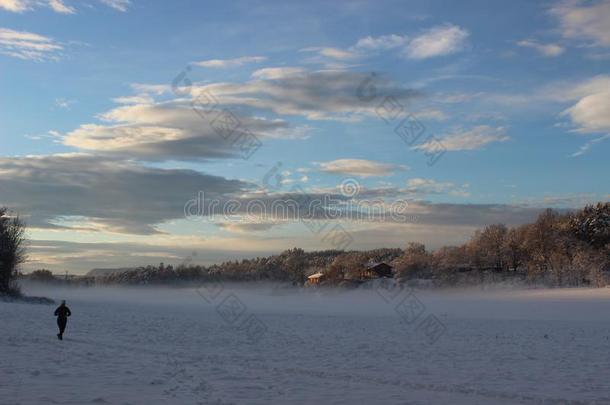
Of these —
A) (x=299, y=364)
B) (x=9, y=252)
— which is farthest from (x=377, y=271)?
(x=299, y=364)

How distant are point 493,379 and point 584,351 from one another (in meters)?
8.71

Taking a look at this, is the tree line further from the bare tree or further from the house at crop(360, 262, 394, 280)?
the bare tree

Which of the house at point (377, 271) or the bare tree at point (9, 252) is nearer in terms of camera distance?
the bare tree at point (9, 252)

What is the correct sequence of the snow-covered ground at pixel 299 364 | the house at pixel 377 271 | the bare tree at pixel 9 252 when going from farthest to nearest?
the house at pixel 377 271 → the bare tree at pixel 9 252 → the snow-covered ground at pixel 299 364

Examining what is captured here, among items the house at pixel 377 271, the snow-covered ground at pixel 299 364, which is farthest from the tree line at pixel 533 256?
the snow-covered ground at pixel 299 364

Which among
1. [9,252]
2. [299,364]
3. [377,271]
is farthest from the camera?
[377,271]

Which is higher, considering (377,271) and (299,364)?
(377,271)

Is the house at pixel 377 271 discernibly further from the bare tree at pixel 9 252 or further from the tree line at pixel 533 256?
the bare tree at pixel 9 252

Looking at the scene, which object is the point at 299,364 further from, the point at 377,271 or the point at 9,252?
the point at 377,271

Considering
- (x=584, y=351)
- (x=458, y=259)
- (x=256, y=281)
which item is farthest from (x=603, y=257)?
(x=256, y=281)

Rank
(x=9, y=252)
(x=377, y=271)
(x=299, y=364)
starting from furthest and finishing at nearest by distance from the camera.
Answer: (x=377, y=271) < (x=9, y=252) < (x=299, y=364)

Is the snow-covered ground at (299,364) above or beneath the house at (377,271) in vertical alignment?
beneath

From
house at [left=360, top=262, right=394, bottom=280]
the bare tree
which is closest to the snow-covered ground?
the bare tree

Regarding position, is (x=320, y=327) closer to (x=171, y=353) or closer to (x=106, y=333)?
(x=106, y=333)
